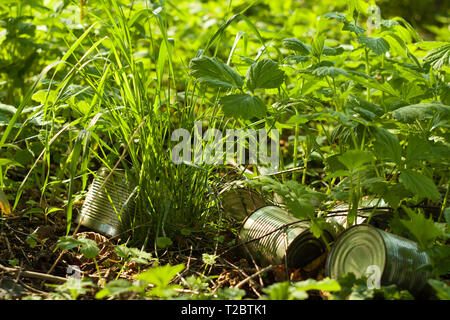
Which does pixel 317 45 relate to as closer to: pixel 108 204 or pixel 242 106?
pixel 242 106

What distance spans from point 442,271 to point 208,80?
27.1 inches

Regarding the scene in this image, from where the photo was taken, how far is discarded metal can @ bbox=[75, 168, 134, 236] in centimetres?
144

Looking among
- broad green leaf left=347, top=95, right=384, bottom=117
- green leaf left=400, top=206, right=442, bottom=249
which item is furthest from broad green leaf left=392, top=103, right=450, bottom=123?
green leaf left=400, top=206, right=442, bottom=249

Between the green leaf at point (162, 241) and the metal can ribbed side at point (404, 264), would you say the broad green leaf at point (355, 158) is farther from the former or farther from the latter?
the green leaf at point (162, 241)

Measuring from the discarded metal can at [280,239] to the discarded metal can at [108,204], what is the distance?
1.18ft

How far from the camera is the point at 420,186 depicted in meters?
1.10

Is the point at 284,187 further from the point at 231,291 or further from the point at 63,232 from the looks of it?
the point at 63,232

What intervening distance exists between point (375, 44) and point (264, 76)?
0.37 meters

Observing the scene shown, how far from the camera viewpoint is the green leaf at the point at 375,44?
1.38 meters

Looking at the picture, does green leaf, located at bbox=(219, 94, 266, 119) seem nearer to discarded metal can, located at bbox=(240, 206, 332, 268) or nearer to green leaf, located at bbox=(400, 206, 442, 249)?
discarded metal can, located at bbox=(240, 206, 332, 268)

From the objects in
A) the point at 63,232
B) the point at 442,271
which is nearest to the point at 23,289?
the point at 63,232

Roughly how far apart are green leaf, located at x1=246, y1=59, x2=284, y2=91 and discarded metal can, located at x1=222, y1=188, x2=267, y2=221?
1.30 ft

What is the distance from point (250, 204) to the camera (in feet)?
5.07

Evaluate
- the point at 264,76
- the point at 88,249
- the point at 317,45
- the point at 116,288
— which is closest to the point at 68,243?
the point at 88,249
